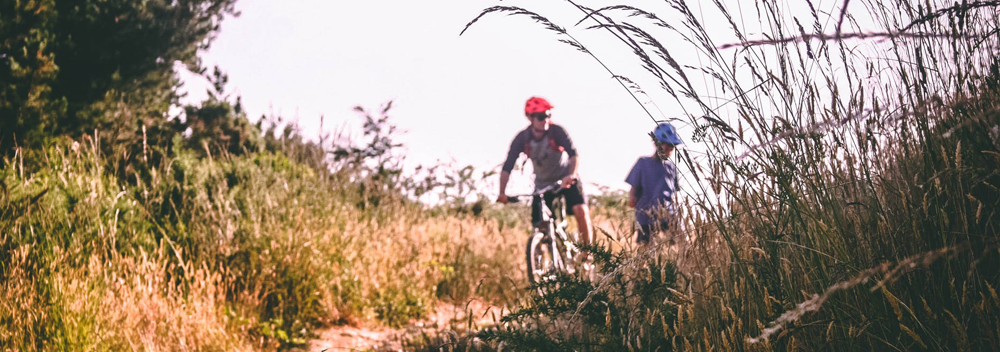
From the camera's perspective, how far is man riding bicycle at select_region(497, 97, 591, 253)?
686 centimetres

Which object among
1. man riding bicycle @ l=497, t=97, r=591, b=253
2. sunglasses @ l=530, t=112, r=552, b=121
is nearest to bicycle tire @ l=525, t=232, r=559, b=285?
man riding bicycle @ l=497, t=97, r=591, b=253

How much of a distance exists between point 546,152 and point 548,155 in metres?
0.04

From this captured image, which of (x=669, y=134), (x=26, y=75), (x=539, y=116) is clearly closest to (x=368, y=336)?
(x=539, y=116)

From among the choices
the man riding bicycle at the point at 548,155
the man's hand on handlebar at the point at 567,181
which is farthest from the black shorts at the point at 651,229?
the man riding bicycle at the point at 548,155

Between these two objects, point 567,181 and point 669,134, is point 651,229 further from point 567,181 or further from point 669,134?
point 567,181

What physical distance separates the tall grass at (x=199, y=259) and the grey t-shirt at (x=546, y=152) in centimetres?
125

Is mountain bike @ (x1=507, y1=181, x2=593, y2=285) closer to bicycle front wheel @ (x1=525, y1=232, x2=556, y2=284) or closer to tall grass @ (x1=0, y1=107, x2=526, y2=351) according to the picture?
bicycle front wheel @ (x1=525, y1=232, x2=556, y2=284)

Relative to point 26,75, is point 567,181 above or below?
below

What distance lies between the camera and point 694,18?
1850 mm

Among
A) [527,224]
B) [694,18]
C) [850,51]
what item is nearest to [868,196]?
[850,51]

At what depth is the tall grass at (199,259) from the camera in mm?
3838

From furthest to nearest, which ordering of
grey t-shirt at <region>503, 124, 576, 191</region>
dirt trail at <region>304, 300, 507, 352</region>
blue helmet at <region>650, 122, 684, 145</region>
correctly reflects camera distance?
grey t-shirt at <region>503, 124, 576, 191</region> < dirt trail at <region>304, 300, 507, 352</region> < blue helmet at <region>650, 122, 684, 145</region>

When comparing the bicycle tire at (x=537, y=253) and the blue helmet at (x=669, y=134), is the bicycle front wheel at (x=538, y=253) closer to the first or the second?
the bicycle tire at (x=537, y=253)

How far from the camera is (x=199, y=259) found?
535cm
